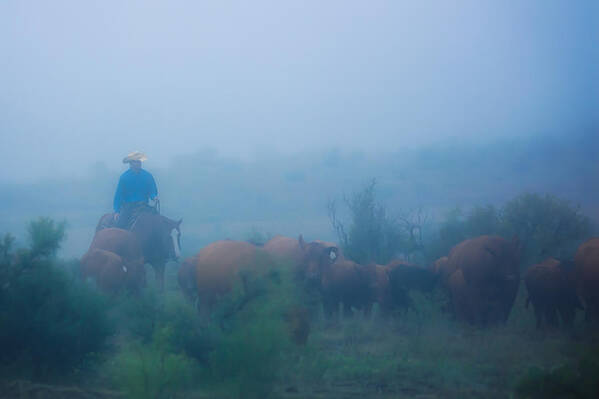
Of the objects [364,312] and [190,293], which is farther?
[364,312]

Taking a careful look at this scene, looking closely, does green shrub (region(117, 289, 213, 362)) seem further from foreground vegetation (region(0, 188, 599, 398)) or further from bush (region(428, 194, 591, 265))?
bush (region(428, 194, 591, 265))

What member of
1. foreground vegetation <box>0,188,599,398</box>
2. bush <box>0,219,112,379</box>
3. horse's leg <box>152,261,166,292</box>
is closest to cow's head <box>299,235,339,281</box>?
foreground vegetation <box>0,188,599,398</box>

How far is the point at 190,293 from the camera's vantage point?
41.9 feet

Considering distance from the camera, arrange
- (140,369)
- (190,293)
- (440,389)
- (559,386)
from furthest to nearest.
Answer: (190,293)
(440,389)
(140,369)
(559,386)

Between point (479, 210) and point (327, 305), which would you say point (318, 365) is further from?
point (479, 210)

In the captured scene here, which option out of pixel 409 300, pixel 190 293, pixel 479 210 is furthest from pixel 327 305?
pixel 479 210

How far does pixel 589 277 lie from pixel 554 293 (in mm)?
764

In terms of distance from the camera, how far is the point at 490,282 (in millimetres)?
12539

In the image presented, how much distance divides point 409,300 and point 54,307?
795cm

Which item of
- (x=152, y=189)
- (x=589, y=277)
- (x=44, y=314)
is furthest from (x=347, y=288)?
(x=44, y=314)

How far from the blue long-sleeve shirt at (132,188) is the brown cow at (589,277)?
9910 mm

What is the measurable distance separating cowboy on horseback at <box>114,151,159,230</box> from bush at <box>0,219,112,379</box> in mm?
5921

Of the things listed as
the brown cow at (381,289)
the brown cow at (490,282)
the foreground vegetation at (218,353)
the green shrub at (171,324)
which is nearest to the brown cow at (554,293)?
the brown cow at (490,282)

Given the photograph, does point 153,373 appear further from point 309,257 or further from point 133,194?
point 133,194
